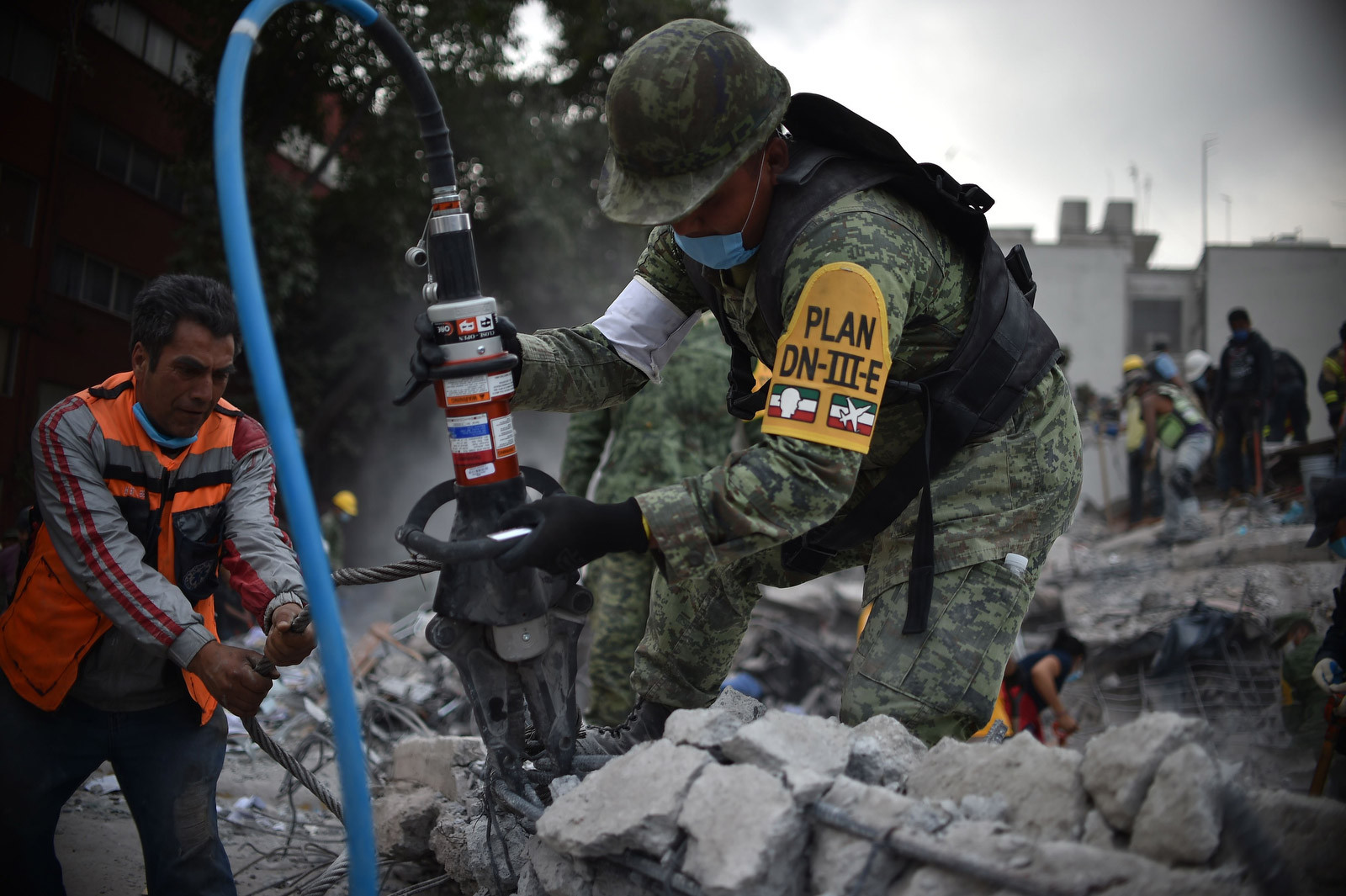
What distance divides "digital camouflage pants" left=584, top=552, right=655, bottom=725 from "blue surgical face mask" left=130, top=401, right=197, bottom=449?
215 cm

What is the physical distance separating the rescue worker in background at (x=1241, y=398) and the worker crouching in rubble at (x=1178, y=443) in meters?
0.51

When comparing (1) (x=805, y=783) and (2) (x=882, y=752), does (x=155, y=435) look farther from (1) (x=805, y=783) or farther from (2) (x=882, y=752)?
(2) (x=882, y=752)

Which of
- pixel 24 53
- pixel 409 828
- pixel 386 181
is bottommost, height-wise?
pixel 409 828

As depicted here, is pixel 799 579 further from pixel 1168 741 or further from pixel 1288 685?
pixel 1288 685

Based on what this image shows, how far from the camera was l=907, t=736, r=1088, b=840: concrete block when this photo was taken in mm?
1799

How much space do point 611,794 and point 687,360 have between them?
3.06 metres

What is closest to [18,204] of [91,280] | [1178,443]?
[91,280]

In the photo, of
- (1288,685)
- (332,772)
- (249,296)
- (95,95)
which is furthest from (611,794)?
(95,95)

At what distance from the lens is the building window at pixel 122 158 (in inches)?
313

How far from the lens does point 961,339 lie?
2.29m

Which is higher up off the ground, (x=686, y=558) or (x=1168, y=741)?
(x=686, y=558)

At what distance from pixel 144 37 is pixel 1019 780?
876cm

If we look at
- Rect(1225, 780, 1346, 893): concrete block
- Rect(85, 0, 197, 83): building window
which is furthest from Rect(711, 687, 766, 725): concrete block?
Rect(85, 0, 197, 83): building window

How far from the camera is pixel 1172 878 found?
1.53 m
